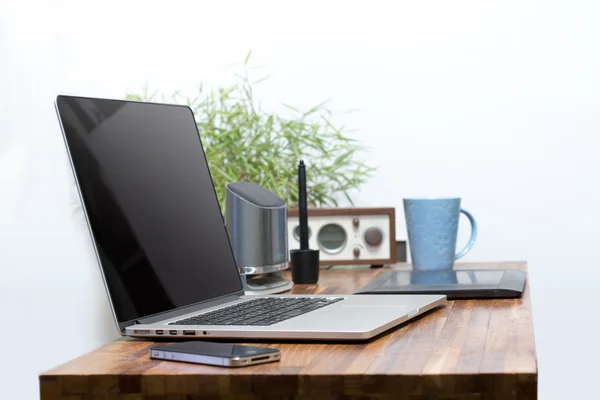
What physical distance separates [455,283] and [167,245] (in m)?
0.47

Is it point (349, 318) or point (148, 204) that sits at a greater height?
point (148, 204)

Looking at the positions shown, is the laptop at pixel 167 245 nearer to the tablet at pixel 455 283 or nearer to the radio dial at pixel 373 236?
the tablet at pixel 455 283

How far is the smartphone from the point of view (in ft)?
2.46

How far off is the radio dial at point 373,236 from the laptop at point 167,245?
560 mm

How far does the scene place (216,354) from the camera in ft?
2.49

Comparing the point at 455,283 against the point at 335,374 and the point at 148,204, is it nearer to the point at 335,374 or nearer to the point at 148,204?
the point at 148,204

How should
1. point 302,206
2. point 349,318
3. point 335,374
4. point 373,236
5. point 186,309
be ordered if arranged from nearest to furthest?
point 335,374, point 349,318, point 186,309, point 302,206, point 373,236

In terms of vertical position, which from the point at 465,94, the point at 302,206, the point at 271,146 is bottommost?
the point at 302,206

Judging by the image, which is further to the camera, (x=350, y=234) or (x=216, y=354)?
(x=350, y=234)

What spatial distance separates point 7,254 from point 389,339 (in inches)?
77.7

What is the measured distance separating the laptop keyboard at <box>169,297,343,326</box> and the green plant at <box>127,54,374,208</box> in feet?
2.60

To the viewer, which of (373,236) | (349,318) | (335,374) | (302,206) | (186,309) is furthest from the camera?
(373,236)

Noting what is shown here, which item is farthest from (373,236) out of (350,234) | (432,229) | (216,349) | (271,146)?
(216,349)

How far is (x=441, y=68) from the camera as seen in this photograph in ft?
7.64
